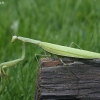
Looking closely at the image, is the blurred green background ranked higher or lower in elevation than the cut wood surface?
higher

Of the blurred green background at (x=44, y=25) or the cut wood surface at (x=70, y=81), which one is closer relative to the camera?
the cut wood surface at (x=70, y=81)

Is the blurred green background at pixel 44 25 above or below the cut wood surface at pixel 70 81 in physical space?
above

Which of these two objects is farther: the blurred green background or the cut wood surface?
the blurred green background

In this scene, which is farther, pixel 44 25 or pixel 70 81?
pixel 44 25

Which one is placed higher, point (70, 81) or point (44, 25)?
point (44, 25)
